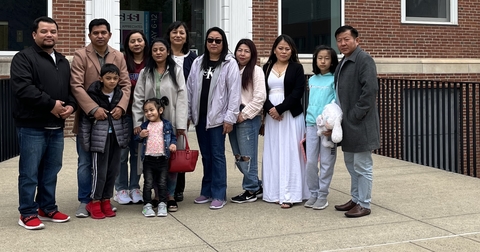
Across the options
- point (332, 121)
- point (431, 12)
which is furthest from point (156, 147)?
point (431, 12)

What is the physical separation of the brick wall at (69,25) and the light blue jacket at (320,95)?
6.89m

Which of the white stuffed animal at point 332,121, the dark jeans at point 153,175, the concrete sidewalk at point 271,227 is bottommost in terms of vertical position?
the concrete sidewalk at point 271,227

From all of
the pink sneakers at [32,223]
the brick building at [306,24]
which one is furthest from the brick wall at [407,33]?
the pink sneakers at [32,223]

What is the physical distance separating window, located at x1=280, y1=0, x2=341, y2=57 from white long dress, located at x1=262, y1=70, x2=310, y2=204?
7.43m

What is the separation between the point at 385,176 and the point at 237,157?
268 centimetres

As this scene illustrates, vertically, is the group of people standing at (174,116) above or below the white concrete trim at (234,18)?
below

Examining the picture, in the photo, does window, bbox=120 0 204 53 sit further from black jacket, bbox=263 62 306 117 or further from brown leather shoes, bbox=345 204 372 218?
brown leather shoes, bbox=345 204 372 218

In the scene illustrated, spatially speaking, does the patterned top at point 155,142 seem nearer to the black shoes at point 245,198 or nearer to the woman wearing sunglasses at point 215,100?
the woman wearing sunglasses at point 215,100

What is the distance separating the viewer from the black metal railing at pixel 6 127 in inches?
382

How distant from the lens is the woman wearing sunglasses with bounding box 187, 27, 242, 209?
21.7 ft

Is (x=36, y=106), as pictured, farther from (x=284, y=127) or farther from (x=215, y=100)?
(x=284, y=127)

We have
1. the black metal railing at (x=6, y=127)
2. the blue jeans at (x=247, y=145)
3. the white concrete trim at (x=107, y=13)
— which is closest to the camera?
the blue jeans at (x=247, y=145)

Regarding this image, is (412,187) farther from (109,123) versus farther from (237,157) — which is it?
(109,123)

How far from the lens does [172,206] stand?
6.55 metres
